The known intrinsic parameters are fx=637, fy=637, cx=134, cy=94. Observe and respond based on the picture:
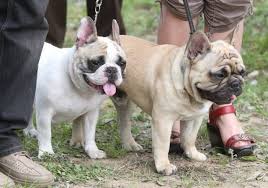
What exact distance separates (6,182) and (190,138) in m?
1.30

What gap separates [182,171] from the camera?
3920 mm

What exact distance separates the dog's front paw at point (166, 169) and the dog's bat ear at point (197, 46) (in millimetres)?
669

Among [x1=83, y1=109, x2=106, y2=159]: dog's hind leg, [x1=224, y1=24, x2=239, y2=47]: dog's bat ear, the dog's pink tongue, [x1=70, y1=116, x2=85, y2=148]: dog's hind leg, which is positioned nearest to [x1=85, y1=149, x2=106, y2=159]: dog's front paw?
[x1=83, y1=109, x2=106, y2=159]: dog's hind leg

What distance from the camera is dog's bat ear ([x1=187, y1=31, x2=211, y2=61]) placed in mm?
3660

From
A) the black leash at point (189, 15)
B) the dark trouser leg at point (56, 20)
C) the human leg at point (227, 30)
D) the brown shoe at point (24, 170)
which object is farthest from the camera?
the dark trouser leg at point (56, 20)

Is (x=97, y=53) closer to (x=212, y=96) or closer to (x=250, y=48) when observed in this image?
(x=212, y=96)

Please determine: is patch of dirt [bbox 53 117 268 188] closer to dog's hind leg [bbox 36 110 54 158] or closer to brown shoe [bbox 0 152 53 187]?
brown shoe [bbox 0 152 53 187]

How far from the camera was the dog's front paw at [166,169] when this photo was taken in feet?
12.6

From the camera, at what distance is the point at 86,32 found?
3.95 m

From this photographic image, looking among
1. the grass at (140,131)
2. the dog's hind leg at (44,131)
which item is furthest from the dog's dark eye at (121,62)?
the grass at (140,131)

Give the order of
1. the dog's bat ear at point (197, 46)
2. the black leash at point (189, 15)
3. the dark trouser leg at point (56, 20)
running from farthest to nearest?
the dark trouser leg at point (56, 20), the black leash at point (189, 15), the dog's bat ear at point (197, 46)

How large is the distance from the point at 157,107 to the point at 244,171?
0.70 m

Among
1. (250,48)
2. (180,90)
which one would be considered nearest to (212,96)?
(180,90)

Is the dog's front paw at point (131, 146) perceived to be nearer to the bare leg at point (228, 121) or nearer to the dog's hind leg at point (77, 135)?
the dog's hind leg at point (77, 135)
